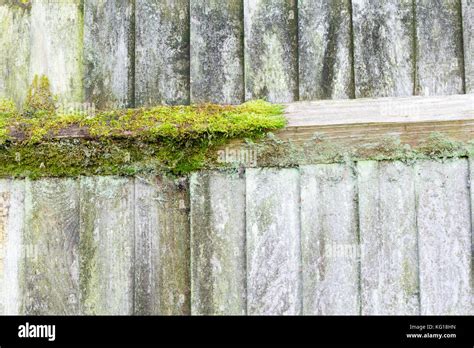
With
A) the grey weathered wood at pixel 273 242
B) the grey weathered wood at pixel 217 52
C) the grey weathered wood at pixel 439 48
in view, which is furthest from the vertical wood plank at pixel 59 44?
the grey weathered wood at pixel 439 48

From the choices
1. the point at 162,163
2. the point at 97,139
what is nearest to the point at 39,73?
the point at 97,139

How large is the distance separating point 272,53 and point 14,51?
1.18m

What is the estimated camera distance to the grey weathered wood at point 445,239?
113 inches

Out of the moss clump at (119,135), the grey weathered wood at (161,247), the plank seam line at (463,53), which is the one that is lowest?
the grey weathered wood at (161,247)

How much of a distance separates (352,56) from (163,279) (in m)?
1.20

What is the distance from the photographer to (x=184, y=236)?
3125 millimetres

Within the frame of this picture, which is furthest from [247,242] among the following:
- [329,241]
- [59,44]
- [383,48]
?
[59,44]

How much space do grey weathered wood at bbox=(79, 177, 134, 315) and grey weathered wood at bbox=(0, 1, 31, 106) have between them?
0.55 meters

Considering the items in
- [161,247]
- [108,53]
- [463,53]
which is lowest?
[161,247]

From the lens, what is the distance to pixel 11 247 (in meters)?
3.26

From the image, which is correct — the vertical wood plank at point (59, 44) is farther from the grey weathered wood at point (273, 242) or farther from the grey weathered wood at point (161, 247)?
the grey weathered wood at point (273, 242)

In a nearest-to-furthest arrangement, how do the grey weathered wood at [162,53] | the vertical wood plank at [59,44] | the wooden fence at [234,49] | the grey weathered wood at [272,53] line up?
the wooden fence at [234,49]
the grey weathered wood at [272,53]
the grey weathered wood at [162,53]
the vertical wood plank at [59,44]

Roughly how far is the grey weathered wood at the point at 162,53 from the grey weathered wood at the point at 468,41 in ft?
3.71

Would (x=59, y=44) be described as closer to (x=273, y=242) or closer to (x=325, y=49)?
(x=325, y=49)
